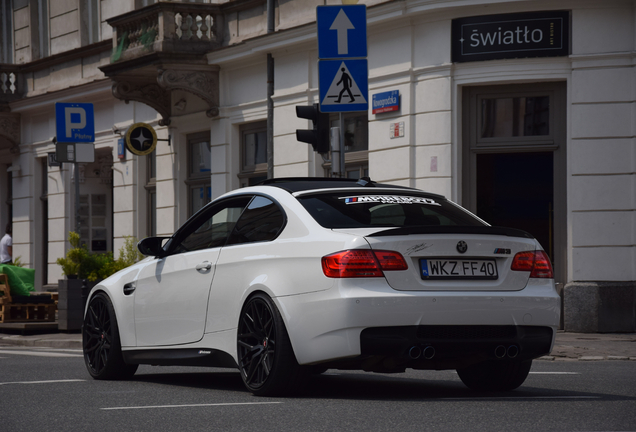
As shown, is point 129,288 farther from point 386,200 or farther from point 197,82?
point 197,82

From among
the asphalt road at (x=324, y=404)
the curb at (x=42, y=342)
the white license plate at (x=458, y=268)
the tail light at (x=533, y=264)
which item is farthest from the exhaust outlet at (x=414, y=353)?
the curb at (x=42, y=342)

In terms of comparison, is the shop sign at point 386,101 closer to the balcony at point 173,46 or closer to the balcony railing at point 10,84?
the balcony at point 173,46

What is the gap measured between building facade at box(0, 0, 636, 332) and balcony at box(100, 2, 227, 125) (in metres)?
0.03

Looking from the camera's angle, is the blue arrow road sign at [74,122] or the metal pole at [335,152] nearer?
the metal pole at [335,152]

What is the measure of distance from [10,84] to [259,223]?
879 inches

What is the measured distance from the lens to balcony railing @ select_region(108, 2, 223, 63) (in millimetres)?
20547

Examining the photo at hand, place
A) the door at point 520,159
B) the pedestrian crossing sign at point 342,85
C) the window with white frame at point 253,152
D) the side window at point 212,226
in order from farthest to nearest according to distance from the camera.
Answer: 1. the window with white frame at point 253,152
2. the door at point 520,159
3. the pedestrian crossing sign at point 342,85
4. the side window at point 212,226

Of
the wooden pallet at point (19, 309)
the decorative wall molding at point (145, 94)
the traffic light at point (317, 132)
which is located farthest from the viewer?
the decorative wall molding at point (145, 94)

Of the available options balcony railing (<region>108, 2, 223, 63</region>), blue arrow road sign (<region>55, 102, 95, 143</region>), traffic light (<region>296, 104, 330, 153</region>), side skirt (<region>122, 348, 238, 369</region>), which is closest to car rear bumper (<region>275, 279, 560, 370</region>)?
side skirt (<region>122, 348, 238, 369</region>)

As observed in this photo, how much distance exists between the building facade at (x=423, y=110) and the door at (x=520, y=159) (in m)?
0.02

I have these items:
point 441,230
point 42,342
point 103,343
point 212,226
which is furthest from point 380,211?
point 42,342

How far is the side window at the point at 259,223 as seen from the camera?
24.1 feet

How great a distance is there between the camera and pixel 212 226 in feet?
26.6

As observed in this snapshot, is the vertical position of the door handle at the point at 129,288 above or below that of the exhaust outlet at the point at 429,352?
above
